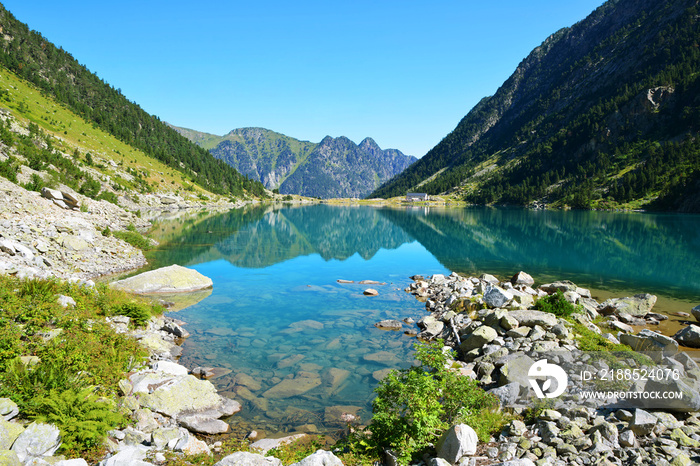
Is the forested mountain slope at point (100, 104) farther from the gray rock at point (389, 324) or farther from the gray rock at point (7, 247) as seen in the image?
the gray rock at point (389, 324)

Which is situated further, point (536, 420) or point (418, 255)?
point (418, 255)

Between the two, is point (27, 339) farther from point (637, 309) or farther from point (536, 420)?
point (637, 309)

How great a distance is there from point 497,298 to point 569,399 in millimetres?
9675

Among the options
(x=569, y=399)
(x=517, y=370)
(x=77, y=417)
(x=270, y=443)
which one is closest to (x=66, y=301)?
(x=77, y=417)

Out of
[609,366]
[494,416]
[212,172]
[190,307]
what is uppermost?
[212,172]

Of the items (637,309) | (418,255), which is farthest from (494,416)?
(418,255)

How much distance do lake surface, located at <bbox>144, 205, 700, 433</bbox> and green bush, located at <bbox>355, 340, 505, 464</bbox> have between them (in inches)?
110

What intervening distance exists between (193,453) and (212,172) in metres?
181

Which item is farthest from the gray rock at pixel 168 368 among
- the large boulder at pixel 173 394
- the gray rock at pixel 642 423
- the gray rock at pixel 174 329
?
the gray rock at pixel 642 423

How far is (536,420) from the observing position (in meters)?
8.79

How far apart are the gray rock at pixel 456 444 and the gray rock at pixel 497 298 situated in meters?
12.2

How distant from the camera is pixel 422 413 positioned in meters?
7.62

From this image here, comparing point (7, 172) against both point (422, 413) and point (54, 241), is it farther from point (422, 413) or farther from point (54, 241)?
point (422, 413)

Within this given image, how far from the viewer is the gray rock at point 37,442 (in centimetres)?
617
